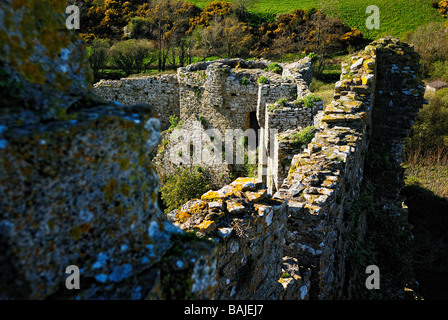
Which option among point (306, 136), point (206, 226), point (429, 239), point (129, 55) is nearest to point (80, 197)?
point (206, 226)

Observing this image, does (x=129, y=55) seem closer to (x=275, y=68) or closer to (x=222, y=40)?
(x=222, y=40)

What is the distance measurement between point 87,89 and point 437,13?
49.3 meters

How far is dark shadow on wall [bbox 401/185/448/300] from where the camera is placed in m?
14.4

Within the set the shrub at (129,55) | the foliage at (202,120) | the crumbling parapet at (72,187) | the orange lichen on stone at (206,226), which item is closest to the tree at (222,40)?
the shrub at (129,55)

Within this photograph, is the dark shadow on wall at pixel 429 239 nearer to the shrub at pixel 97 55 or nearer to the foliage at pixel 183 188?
the foliage at pixel 183 188

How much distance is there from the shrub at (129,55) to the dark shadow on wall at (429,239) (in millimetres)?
25180

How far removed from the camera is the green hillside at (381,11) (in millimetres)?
38844

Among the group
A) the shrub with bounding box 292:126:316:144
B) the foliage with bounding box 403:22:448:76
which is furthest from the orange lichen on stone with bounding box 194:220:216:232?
the foliage with bounding box 403:22:448:76

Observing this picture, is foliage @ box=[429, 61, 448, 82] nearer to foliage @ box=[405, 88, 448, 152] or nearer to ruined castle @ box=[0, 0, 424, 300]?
foliage @ box=[405, 88, 448, 152]

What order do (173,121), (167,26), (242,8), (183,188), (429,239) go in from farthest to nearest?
(242,8) < (167,26) < (173,121) < (429,239) < (183,188)

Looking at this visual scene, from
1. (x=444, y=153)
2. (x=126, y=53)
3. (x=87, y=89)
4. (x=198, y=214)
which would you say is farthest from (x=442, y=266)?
(x=126, y=53)

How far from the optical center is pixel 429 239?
15625 mm

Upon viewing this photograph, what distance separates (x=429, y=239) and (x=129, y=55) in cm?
2765
